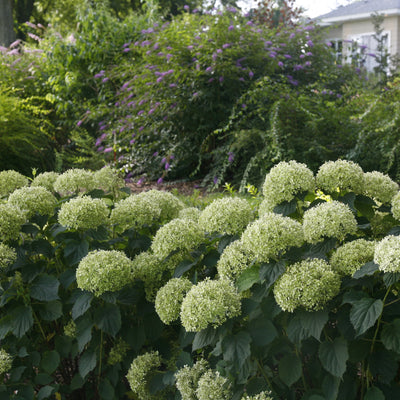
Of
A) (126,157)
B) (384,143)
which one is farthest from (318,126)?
(126,157)

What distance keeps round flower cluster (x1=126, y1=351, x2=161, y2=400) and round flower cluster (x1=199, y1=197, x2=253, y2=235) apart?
0.47 metres

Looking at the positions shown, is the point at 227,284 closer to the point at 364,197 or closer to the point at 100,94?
the point at 364,197

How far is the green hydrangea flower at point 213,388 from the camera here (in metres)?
1.34

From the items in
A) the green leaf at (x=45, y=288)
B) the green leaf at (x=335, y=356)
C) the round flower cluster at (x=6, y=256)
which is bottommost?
the green leaf at (x=45, y=288)

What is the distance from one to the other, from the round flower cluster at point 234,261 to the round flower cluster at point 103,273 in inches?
12.6

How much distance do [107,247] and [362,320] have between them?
3.36 feet

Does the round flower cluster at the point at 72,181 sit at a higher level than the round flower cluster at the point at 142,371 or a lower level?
higher

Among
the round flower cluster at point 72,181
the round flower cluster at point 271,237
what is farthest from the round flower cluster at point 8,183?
the round flower cluster at point 271,237

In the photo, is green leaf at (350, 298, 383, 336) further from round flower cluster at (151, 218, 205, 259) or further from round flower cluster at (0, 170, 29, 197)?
round flower cluster at (0, 170, 29, 197)

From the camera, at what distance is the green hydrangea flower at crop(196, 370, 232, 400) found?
4.39 ft

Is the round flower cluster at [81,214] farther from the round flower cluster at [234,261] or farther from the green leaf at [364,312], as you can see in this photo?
the green leaf at [364,312]

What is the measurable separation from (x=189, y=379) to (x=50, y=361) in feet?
2.13

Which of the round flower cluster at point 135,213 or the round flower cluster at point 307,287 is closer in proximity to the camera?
the round flower cluster at point 307,287

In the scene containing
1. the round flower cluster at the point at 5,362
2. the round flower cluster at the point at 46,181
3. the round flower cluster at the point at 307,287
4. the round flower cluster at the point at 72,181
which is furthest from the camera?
the round flower cluster at the point at 46,181
